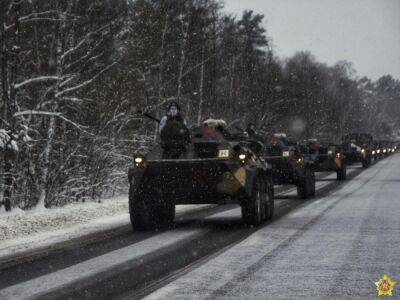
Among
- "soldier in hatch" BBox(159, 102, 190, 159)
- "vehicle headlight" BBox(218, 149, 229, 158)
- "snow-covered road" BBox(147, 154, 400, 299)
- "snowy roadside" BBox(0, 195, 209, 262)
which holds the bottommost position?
"snow-covered road" BBox(147, 154, 400, 299)

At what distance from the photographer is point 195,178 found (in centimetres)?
1224

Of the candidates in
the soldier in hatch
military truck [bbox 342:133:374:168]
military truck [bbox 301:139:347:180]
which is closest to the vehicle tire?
the soldier in hatch

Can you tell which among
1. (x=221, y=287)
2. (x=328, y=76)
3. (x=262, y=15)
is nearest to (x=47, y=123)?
(x=221, y=287)

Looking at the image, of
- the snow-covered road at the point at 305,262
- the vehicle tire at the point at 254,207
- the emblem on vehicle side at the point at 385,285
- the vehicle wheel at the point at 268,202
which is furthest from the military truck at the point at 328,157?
the emblem on vehicle side at the point at 385,285

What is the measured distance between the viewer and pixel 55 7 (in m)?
17.9

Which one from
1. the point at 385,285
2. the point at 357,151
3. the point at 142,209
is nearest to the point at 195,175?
the point at 142,209

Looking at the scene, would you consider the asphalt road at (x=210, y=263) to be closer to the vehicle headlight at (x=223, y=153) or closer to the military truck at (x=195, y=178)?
the military truck at (x=195, y=178)

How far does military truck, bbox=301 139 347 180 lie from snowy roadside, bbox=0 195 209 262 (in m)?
13.4

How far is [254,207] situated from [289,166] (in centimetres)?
746

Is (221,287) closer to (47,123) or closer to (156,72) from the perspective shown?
(47,123)

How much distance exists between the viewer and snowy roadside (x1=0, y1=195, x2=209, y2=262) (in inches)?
413

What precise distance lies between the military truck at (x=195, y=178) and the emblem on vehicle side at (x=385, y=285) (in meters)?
4.91

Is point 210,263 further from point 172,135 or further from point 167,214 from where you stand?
point 167,214

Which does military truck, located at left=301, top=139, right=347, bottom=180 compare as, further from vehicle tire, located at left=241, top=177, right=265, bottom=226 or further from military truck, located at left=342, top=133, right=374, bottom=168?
vehicle tire, located at left=241, top=177, right=265, bottom=226
